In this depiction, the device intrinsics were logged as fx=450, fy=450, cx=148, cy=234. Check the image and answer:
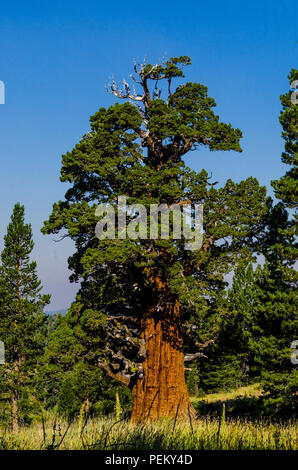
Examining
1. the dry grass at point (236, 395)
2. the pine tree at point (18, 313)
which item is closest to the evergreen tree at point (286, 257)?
the dry grass at point (236, 395)

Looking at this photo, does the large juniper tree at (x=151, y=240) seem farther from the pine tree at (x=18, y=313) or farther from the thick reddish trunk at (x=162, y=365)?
the pine tree at (x=18, y=313)

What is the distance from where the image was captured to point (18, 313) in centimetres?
3250

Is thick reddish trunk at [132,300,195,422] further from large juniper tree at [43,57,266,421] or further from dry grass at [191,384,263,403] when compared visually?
dry grass at [191,384,263,403]

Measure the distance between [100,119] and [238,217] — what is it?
20.9ft

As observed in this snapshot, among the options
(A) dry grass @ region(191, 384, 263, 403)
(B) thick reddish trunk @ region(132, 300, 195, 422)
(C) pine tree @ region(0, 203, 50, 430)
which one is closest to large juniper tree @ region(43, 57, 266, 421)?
(B) thick reddish trunk @ region(132, 300, 195, 422)

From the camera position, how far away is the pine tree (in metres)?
31.9

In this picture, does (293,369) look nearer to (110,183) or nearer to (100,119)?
(110,183)

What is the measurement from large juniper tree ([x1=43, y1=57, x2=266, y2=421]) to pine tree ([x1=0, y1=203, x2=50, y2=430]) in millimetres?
15620

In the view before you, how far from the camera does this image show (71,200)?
58.8ft

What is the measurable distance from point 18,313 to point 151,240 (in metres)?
20.5

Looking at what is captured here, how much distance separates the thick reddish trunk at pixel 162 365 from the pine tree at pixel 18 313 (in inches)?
678

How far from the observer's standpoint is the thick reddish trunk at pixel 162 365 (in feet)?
53.7

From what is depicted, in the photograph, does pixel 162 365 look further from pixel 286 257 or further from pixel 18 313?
pixel 18 313
